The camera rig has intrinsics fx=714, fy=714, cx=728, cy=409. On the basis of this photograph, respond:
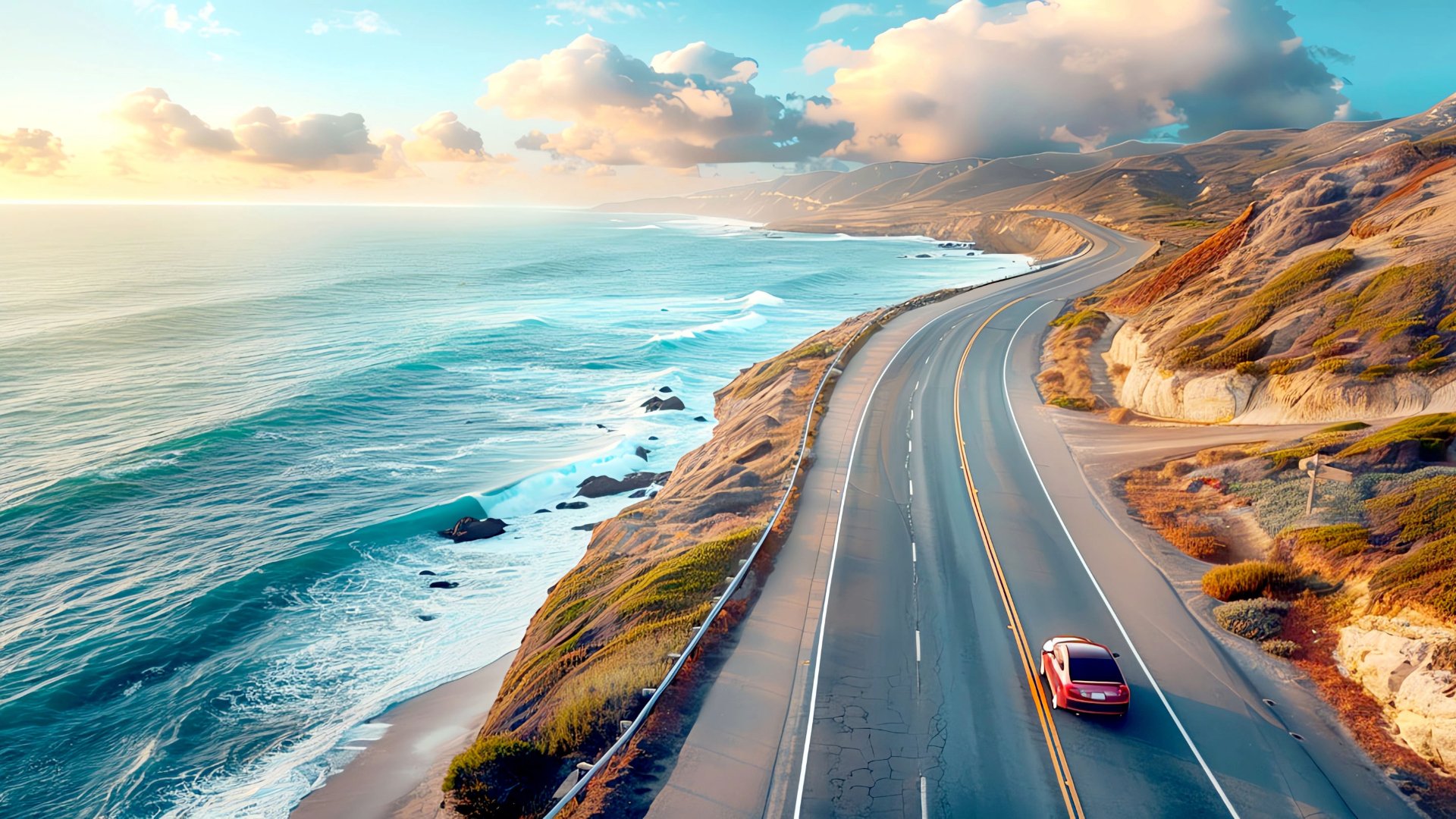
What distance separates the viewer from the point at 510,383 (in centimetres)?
6681

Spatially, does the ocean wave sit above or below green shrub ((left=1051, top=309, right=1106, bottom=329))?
below

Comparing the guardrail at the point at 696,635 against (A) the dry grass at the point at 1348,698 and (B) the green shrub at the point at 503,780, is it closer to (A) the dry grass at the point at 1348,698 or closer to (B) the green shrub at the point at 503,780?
(B) the green shrub at the point at 503,780

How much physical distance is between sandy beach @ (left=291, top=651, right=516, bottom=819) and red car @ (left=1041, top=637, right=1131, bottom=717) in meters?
15.5

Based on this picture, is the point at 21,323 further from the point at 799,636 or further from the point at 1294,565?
the point at 1294,565

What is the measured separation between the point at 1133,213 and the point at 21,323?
675 ft

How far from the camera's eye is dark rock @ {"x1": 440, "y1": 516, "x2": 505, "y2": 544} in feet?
122

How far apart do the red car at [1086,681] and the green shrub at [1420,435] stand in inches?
575

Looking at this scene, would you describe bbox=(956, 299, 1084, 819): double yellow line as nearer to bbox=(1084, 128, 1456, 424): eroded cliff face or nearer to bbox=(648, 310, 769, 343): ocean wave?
bbox=(1084, 128, 1456, 424): eroded cliff face

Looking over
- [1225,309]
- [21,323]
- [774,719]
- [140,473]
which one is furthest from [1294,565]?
[21,323]

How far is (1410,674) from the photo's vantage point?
1491 cm

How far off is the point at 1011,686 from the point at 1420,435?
1786cm

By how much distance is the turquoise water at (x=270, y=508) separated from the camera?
23.4 metres

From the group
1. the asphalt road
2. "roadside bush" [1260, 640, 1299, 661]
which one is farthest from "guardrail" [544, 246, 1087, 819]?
"roadside bush" [1260, 640, 1299, 661]

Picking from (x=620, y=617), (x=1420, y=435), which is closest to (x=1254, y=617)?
(x=1420, y=435)
